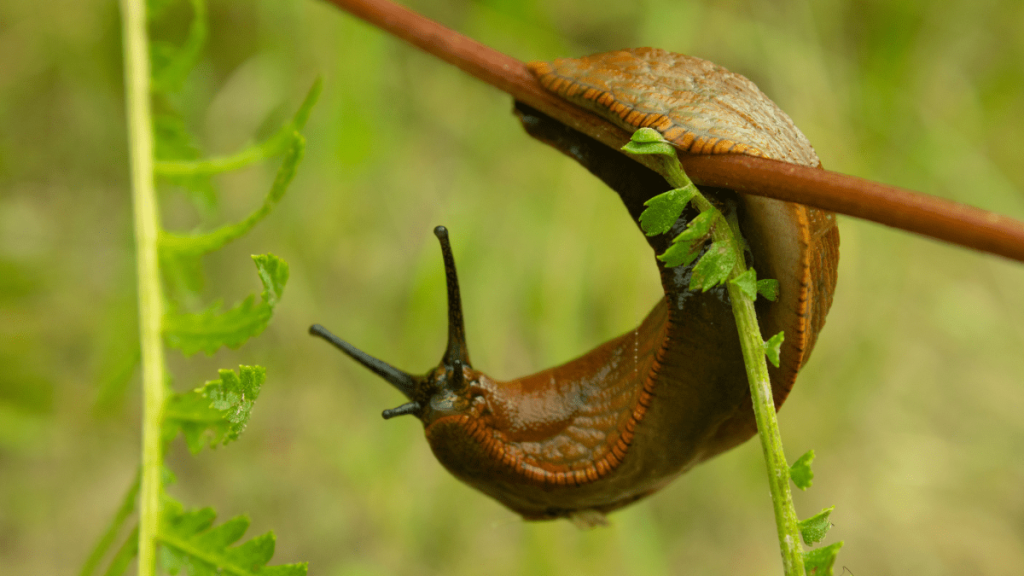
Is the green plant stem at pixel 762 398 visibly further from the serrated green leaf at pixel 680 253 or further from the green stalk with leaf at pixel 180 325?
the green stalk with leaf at pixel 180 325

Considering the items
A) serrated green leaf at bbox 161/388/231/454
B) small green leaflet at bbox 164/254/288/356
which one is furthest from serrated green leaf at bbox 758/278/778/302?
serrated green leaf at bbox 161/388/231/454

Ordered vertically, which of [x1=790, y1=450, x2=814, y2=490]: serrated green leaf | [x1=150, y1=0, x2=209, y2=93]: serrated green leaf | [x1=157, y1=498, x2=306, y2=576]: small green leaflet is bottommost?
[x1=157, y1=498, x2=306, y2=576]: small green leaflet

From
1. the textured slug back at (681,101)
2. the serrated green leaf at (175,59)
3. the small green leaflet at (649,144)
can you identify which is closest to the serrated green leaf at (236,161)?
the serrated green leaf at (175,59)

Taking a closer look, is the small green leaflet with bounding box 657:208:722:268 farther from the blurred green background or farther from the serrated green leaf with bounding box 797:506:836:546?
the blurred green background

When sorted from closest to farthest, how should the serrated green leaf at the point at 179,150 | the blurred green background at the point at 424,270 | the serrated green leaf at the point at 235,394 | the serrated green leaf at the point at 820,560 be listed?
1. the serrated green leaf at the point at 820,560
2. the serrated green leaf at the point at 235,394
3. the serrated green leaf at the point at 179,150
4. the blurred green background at the point at 424,270

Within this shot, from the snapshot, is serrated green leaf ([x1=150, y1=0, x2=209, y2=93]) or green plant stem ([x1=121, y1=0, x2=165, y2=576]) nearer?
green plant stem ([x1=121, y1=0, x2=165, y2=576])

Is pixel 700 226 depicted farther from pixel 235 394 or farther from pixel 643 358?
pixel 235 394

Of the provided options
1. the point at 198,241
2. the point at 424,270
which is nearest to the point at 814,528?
the point at 198,241

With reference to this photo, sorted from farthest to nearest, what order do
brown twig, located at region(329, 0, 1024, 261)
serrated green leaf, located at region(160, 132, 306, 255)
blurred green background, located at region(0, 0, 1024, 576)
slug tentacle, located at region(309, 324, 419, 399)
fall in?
blurred green background, located at region(0, 0, 1024, 576)
serrated green leaf, located at region(160, 132, 306, 255)
slug tentacle, located at region(309, 324, 419, 399)
brown twig, located at region(329, 0, 1024, 261)
